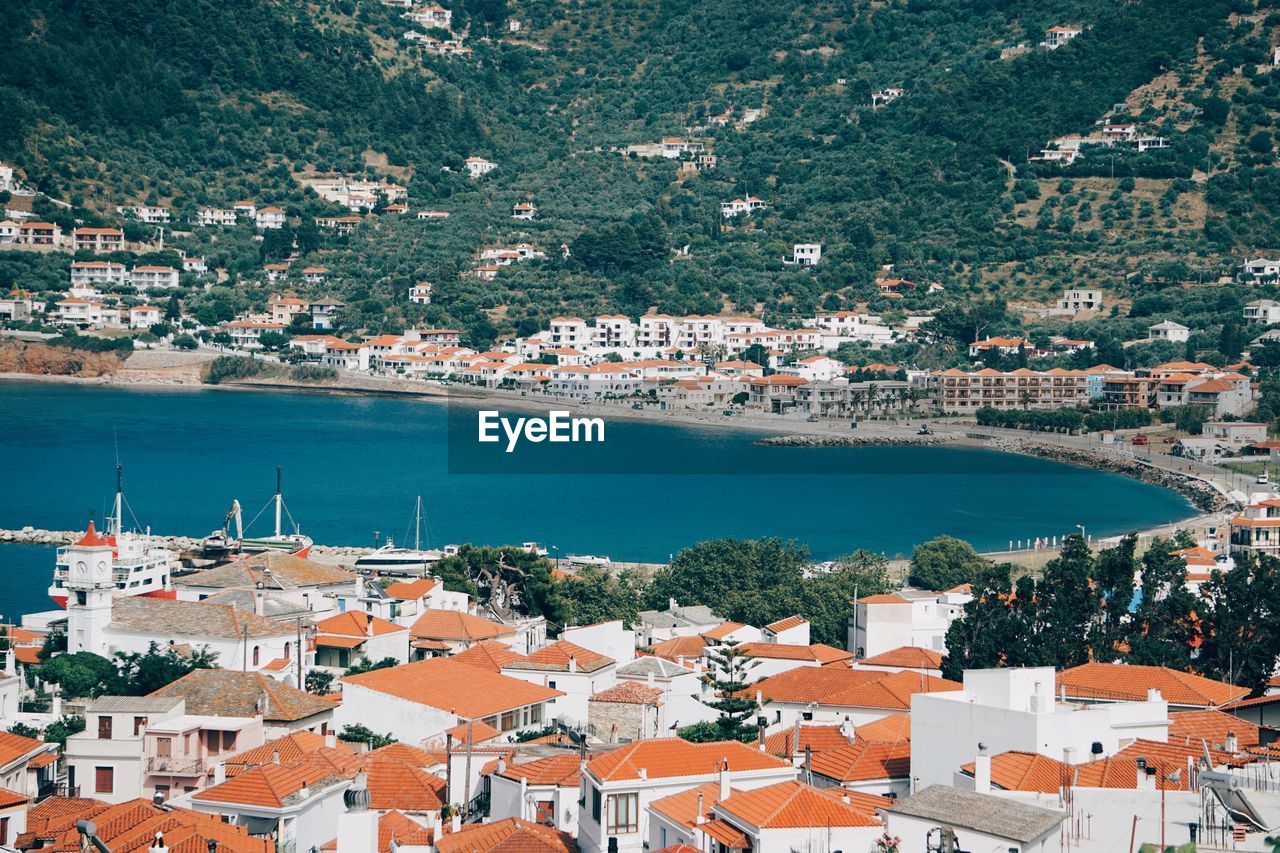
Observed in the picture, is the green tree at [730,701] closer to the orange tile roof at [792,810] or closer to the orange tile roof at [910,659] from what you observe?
the orange tile roof at [910,659]

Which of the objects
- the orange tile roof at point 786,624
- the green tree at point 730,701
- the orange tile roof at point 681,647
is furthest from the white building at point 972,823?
the orange tile roof at point 786,624

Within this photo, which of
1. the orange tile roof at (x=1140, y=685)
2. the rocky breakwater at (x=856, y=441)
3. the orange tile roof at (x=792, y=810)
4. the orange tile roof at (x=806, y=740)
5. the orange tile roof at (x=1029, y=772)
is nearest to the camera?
the orange tile roof at (x=792, y=810)

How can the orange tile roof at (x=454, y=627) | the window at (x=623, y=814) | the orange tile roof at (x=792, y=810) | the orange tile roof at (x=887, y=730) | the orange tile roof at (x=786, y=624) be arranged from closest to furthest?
the orange tile roof at (x=792, y=810) → the window at (x=623, y=814) → the orange tile roof at (x=887, y=730) → the orange tile roof at (x=454, y=627) → the orange tile roof at (x=786, y=624)

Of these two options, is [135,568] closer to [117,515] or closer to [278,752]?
[117,515]

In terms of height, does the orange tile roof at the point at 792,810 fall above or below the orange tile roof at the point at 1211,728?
above

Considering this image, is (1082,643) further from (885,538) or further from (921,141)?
(921,141)
